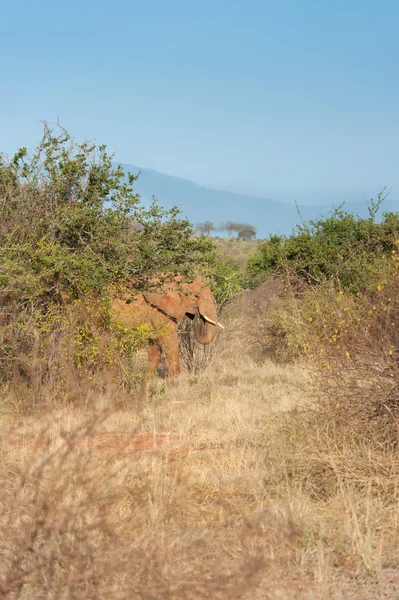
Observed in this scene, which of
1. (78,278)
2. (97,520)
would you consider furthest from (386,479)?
(78,278)

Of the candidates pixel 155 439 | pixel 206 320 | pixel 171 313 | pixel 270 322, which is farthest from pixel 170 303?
pixel 155 439

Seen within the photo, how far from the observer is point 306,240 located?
20016 millimetres

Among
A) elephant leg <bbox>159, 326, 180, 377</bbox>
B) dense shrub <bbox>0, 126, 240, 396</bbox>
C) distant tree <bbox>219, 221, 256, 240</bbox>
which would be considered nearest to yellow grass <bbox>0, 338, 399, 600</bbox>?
dense shrub <bbox>0, 126, 240, 396</bbox>

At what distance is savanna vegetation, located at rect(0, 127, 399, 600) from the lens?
4.98 m

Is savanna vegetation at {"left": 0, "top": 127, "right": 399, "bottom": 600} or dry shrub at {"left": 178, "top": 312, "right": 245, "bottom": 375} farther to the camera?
dry shrub at {"left": 178, "top": 312, "right": 245, "bottom": 375}

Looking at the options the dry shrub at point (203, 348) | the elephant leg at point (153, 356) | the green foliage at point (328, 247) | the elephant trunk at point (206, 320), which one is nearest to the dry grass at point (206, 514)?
the elephant leg at point (153, 356)

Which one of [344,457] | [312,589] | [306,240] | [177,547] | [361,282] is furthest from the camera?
[306,240]

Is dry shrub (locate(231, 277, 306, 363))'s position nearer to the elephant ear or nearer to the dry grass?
the elephant ear

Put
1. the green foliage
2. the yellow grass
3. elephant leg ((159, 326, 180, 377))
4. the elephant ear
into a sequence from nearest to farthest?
the yellow grass < the elephant ear < elephant leg ((159, 326, 180, 377)) < the green foliage

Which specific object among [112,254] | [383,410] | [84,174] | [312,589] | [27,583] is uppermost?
[84,174]

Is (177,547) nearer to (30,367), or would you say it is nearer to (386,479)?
(386,479)

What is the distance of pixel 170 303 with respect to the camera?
13945mm

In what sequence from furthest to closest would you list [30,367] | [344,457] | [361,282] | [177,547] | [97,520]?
[361,282]
[30,367]
[344,457]
[97,520]
[177,547]

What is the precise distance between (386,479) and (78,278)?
542 centimetres
